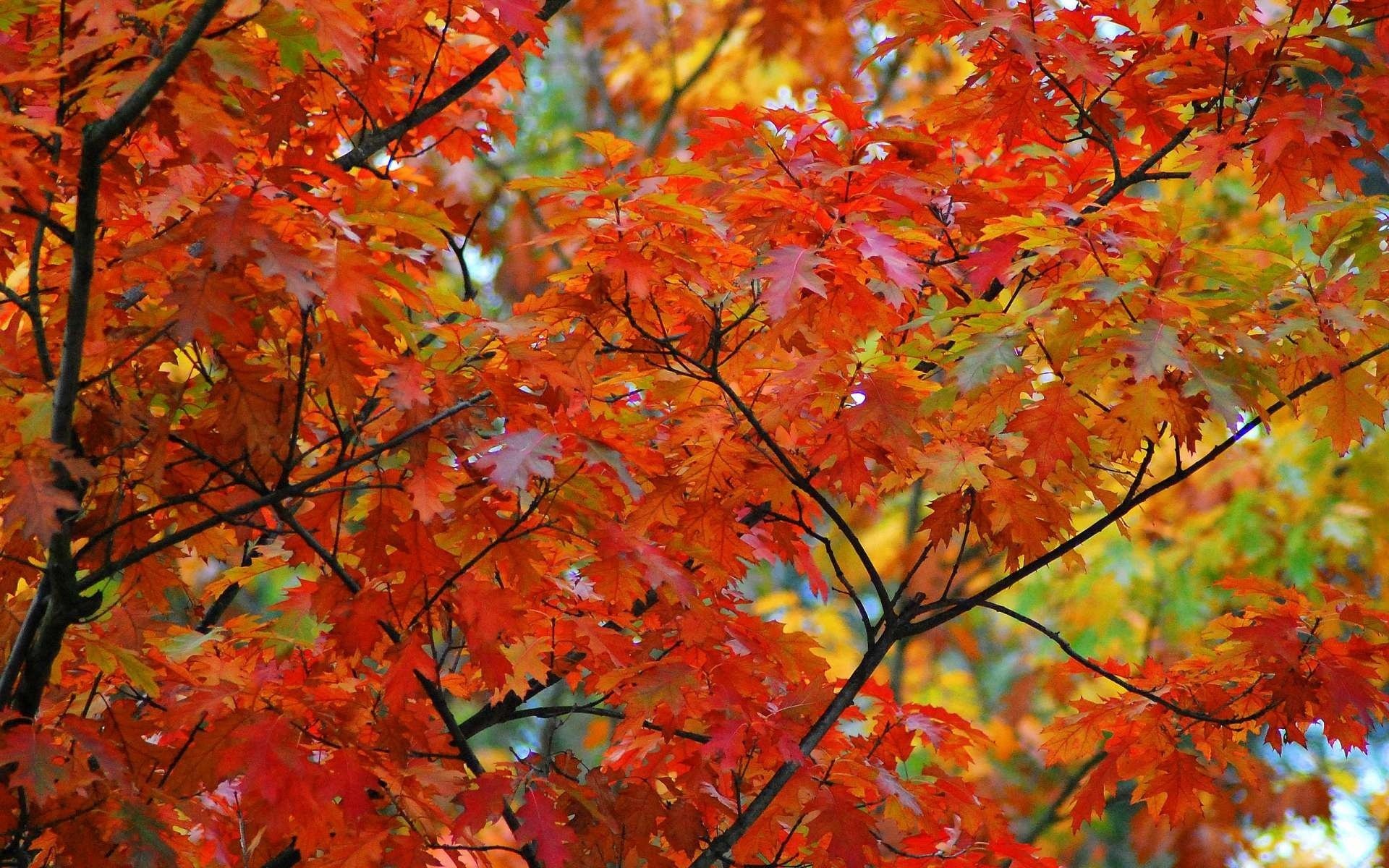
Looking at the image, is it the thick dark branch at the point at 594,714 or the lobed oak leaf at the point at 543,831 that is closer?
the lobed oak leaf at the point at 543,831

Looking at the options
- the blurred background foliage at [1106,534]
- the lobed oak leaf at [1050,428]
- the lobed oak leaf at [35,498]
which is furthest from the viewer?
the blurred background foliage at [1106,534]

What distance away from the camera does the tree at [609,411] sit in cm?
202

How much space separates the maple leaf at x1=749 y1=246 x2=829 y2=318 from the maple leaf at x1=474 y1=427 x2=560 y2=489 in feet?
1.41

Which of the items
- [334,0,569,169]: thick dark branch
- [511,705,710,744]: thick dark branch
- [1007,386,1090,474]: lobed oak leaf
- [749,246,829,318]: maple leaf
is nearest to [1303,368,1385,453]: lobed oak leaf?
[1007,386,1090,474]: lobed oak leaf

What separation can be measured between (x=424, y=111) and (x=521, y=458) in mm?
1336

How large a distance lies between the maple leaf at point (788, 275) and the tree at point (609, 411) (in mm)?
10

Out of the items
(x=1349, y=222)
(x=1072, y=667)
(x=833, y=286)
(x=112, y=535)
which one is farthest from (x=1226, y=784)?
(x=112, y=535)

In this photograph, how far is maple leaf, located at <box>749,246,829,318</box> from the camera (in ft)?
6.79

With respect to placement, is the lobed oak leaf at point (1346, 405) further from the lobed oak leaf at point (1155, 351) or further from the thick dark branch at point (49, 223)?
the thick dark branch at point (49, 223)

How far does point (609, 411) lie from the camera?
261 cm

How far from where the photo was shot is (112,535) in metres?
2.28

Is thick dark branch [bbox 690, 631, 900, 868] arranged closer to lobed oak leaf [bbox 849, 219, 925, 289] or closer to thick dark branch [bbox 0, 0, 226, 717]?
lobed oak leaf [bbox 849, 219, 925, 289]

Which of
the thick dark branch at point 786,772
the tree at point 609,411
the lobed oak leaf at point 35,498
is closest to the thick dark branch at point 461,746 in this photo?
the tree at point 609,411

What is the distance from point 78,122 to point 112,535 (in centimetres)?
75
